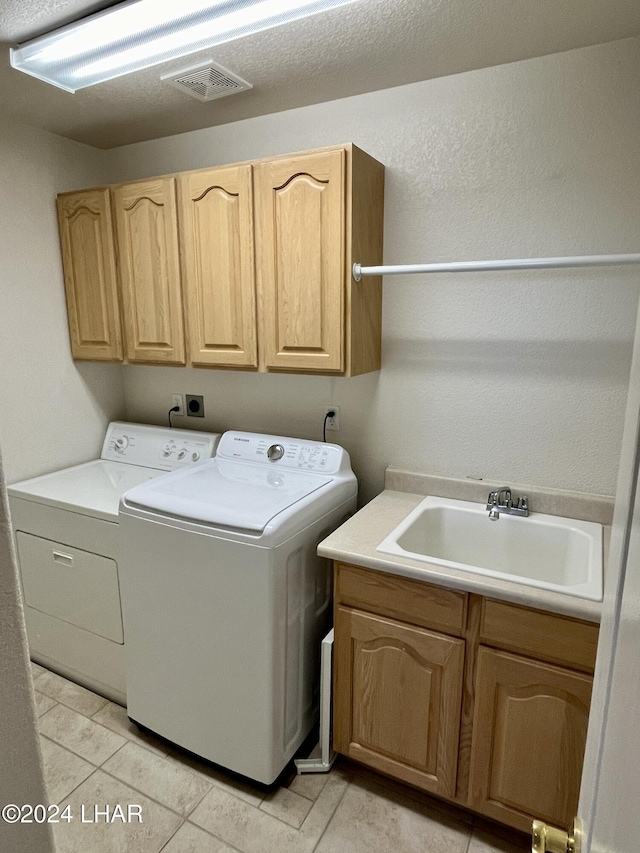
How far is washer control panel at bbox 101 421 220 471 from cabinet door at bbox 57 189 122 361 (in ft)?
1.34

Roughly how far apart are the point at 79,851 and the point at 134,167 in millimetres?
2747

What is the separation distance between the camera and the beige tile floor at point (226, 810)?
1.57m

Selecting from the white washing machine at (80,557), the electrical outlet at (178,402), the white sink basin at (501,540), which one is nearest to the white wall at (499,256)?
the white sink basin at (501,540)

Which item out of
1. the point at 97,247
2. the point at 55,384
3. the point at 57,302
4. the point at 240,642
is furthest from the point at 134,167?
the point at 240,642

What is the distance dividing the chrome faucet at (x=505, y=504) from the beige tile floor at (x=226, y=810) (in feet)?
3.27

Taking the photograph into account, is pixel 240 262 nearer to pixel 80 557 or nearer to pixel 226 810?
pixel 80 557

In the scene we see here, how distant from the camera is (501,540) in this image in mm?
1840

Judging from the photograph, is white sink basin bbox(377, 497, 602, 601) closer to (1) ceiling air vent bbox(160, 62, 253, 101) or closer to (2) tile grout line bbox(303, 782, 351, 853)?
(2) tile grout line bbox(303, 782, 351, 853)

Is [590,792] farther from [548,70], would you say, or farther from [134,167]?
[134,167]

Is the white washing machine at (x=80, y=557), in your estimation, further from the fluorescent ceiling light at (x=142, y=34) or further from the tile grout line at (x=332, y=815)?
the fluorescent ceiling light at (x=142, y=34)

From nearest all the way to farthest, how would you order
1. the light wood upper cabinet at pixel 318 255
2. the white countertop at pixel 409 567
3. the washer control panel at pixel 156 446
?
1. the white countertop at pixel 409 567
2. the light wood upper cabinet at pixel 318 255
3. the washer control panel at pixel 156 446

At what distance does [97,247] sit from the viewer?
2.28 metres

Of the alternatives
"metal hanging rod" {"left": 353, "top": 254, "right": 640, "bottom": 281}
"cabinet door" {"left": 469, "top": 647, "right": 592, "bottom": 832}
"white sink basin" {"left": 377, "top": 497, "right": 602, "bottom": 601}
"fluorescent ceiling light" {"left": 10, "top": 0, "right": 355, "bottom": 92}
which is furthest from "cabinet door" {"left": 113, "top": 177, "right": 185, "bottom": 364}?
"cabinet door" {"left": 469, "top": 647, "right": 592, "bottom": 832}

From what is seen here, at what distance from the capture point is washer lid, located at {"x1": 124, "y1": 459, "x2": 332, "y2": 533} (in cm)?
160
